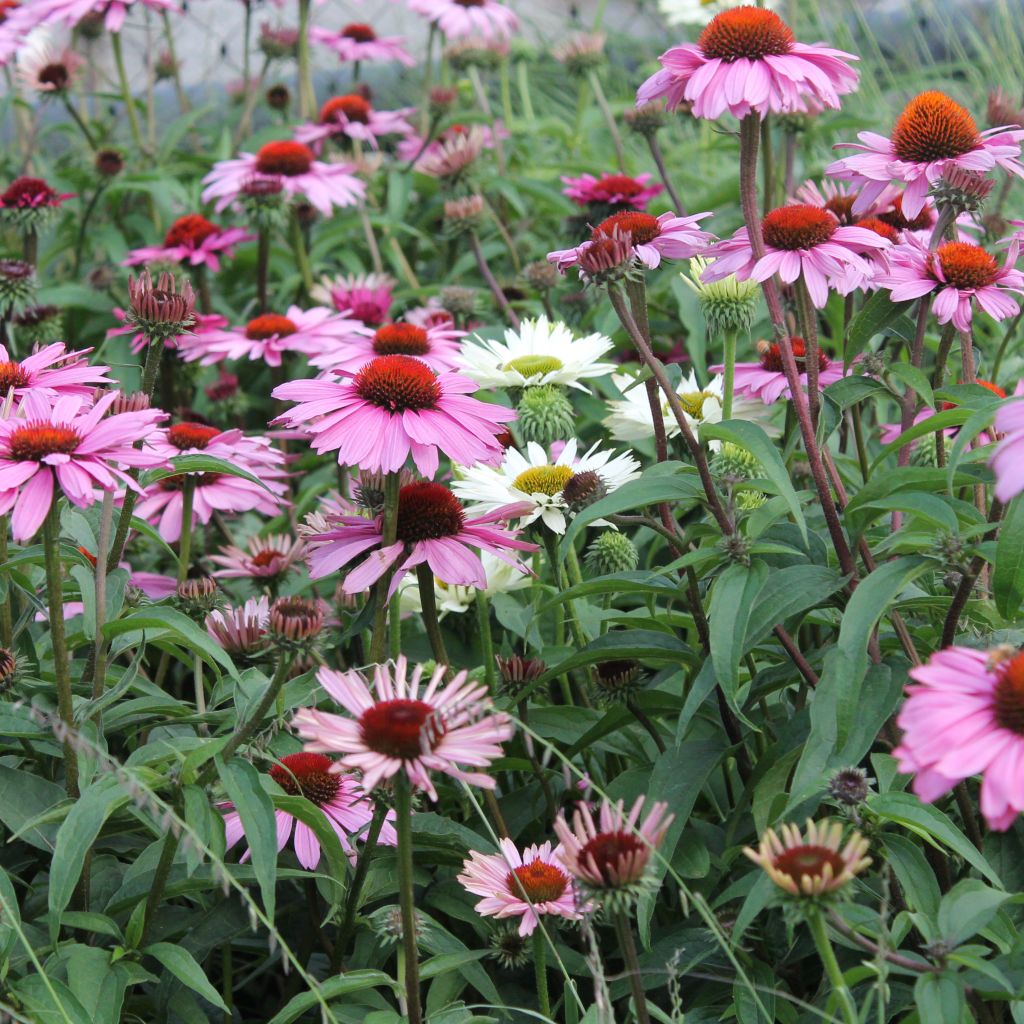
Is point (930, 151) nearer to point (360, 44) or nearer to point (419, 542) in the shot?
point (419, 542)

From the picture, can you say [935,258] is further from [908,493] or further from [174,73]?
[174,73]

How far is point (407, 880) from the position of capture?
42.9 inches

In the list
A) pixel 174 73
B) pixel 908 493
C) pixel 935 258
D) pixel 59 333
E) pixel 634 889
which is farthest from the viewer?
pixel 174 73

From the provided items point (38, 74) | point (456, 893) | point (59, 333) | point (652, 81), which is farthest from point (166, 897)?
point (38, 74)

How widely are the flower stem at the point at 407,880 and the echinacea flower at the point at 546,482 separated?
49 centimetres

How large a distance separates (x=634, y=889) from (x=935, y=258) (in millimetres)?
824

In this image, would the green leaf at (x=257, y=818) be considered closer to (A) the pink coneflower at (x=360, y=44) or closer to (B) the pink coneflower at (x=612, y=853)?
(B) the pink coneflower at (x=612, y=853)

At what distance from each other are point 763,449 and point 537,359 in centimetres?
65

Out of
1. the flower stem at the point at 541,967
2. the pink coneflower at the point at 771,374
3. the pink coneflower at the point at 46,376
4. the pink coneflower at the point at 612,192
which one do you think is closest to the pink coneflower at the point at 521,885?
the flower stem at the point at 541,967

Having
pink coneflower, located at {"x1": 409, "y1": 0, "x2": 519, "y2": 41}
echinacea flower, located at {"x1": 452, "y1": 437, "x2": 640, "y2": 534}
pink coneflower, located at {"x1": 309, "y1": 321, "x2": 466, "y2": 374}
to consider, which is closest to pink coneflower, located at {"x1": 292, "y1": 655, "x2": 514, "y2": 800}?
echinacea flower, located at {"x1": 452, "y1": 437, "x2": 640, "y2": 534}

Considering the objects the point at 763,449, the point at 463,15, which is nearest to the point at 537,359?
the point at 763,449

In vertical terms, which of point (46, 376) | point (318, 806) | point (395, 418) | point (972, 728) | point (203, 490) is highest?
point (46, 376)

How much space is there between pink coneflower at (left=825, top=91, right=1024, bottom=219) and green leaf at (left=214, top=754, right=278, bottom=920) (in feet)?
3.00

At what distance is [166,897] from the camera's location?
1348 mm
